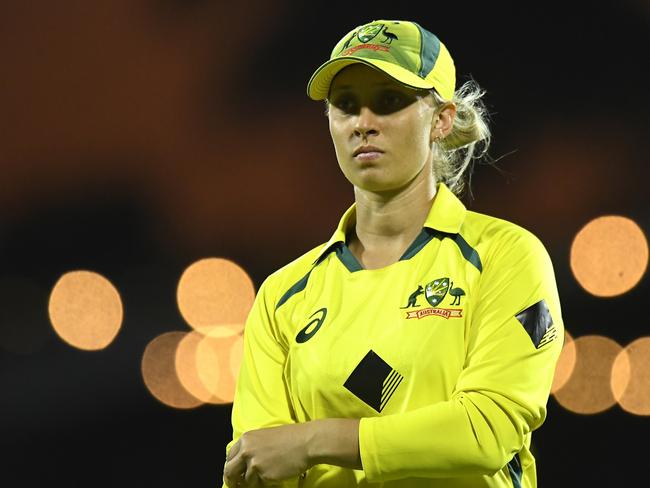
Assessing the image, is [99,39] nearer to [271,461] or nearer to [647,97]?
[647,97]

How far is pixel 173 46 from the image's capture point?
871cm

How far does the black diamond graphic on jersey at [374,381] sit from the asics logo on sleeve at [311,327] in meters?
0.15

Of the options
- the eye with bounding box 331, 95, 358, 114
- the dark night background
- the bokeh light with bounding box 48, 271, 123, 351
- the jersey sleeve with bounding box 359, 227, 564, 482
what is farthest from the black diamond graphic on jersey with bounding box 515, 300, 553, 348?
the bokeh light with bounding box 48, 271, 123, 351

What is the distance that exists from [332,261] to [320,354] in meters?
0.28

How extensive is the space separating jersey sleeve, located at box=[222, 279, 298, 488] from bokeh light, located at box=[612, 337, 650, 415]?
17.3 feet

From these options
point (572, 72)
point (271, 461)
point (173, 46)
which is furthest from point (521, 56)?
point (271, 461)

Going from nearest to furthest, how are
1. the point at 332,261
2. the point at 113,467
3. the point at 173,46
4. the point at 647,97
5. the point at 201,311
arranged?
the point at 332,261 < the point at 113,467 < the point at 647,97 < the point at 173,46 < the point at 201,311

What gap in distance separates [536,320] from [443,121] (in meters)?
0.55

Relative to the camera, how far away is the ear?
8.43 feet

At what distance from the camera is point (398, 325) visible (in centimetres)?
237

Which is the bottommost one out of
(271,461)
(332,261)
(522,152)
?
(271,461)

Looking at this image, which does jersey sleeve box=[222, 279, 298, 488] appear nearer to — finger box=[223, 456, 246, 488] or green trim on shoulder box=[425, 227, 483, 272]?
finger box=[223, 456, 246, 488]

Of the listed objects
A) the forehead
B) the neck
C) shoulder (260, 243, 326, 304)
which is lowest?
shoulder (260, 243, 326, 304)

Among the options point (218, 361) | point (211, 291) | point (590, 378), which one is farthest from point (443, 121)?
point (218, 361)
